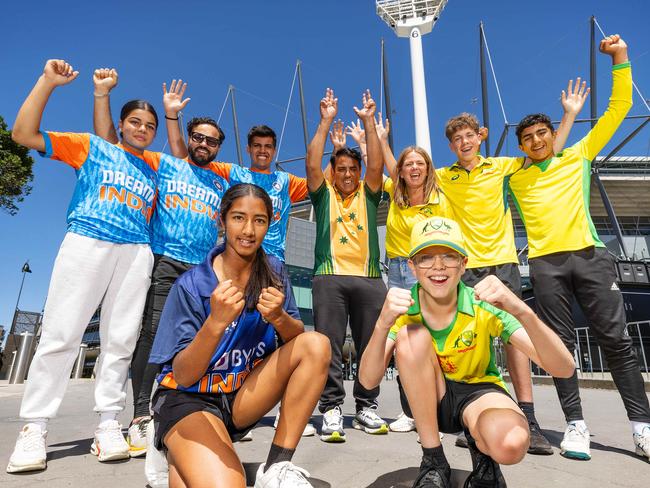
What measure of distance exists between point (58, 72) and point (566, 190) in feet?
12.0

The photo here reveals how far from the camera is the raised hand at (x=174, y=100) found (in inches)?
143

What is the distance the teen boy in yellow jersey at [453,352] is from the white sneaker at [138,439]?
1.54 metres

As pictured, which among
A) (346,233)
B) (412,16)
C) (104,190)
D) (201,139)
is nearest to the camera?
(104,190)

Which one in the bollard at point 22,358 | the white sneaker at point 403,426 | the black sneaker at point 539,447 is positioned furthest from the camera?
the bollard at point 22,358

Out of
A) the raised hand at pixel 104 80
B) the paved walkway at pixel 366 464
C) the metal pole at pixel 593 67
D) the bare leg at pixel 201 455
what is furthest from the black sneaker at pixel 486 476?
the metal pole at pixel 593 67

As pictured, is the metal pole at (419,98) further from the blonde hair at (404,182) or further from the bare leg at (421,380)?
the bare leg at (421,380)

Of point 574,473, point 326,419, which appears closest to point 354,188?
point 326,419

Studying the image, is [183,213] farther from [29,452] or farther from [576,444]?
[576,444]

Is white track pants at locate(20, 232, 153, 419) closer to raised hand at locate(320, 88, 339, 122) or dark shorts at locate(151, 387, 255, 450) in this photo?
dark shorts at locate(151, 387, 255, 450)

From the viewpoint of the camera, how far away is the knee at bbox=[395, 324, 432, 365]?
180cm

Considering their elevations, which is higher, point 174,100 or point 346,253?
point 174,100

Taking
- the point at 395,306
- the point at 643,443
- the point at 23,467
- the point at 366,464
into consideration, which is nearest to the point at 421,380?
the point at 395,306

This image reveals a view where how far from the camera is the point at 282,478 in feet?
5.10

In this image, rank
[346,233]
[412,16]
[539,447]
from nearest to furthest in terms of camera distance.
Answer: [539,447], [346,233], [412,16]
